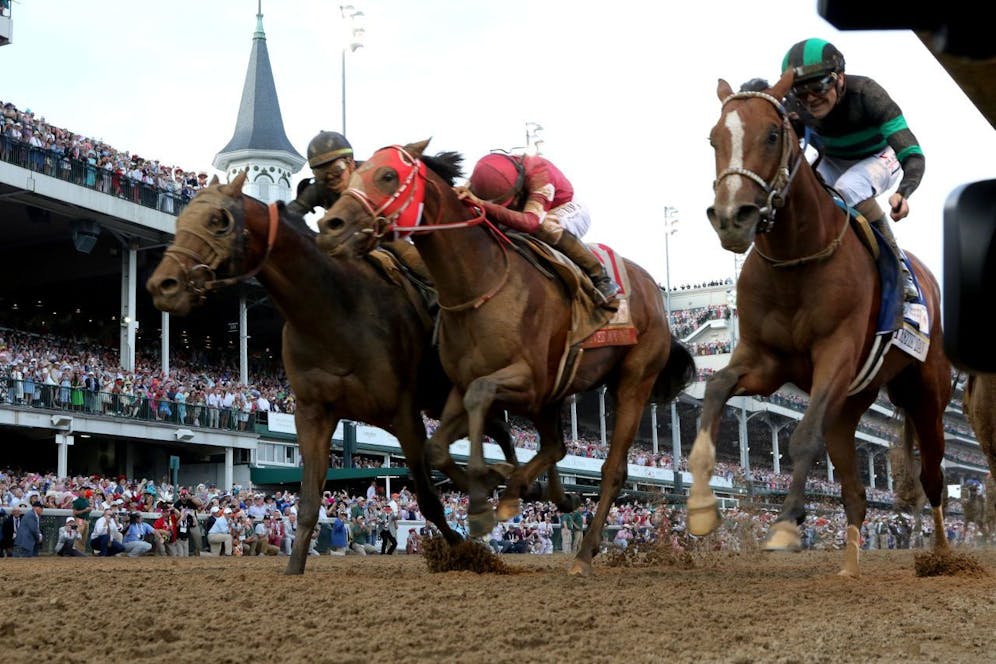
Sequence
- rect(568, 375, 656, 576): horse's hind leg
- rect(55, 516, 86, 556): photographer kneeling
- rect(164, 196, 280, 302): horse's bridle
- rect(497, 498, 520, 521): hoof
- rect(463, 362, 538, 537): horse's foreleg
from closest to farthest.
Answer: rect(463, 362, 538, 537): horse's foreleg → rect(497, 498, 520, 521): hoof → rect(164, 196, 280, 302): horse's bridle → rect(568, 375, 656, 576): horse's hind leg → rect(55, 516, 86, 556): photographer kneeling

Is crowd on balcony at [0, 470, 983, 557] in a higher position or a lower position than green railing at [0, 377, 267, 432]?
lower

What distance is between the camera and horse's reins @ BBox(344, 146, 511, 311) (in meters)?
6.95

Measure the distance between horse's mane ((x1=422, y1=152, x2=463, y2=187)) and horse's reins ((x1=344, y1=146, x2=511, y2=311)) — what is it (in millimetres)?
271

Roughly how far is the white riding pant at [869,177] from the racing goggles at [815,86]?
1.79 ft

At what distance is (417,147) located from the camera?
293 inches

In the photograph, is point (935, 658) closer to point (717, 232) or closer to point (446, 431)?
point (717, 232)

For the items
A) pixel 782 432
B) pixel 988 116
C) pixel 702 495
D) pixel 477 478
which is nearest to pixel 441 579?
pixel 477 478

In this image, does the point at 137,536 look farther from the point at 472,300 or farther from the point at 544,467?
the point at 472,300

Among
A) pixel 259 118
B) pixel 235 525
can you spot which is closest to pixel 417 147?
pixel 235 525

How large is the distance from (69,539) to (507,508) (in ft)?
38.5

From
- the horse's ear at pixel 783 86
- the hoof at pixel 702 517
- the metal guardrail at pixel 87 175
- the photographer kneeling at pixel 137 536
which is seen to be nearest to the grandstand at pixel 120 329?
the metal guardrail at pixel 87 175

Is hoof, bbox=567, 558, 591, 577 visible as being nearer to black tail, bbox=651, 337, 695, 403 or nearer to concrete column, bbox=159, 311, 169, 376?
black tail, bbox=651, 337, 695, 403

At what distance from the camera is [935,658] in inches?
165

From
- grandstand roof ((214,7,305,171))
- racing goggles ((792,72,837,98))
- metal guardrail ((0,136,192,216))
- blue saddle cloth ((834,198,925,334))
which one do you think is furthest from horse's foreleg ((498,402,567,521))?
grandstand roof ((214,7,305,171))
